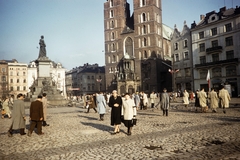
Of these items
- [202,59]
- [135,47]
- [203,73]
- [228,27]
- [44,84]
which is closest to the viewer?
[44,84]

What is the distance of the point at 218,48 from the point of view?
40.8 m

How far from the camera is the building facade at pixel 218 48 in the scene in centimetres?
3897

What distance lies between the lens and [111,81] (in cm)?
6556

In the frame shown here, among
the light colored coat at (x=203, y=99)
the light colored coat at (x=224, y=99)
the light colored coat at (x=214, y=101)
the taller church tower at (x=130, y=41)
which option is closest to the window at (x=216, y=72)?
the taller church tower at (x=130, y=41)

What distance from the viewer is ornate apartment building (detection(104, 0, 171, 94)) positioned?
194 feet

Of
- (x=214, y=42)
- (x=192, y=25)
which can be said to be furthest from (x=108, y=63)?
(x=214, y=42)

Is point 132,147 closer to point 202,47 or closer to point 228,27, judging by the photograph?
point 228,27

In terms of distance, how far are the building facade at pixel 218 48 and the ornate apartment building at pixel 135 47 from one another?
49.5ft

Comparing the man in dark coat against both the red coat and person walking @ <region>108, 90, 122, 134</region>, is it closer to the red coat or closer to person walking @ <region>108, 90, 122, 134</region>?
the red coat

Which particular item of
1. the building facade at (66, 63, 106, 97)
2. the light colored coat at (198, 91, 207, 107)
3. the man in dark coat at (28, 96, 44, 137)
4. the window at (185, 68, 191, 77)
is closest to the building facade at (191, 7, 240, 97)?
the window at (185, 68, 191, 77)

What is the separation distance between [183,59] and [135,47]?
59.9 ft

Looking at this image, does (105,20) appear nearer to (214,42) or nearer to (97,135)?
(214,42)

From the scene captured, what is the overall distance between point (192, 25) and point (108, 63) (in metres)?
28.2

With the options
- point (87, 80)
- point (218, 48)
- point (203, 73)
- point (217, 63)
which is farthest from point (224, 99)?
point (87, 80)
